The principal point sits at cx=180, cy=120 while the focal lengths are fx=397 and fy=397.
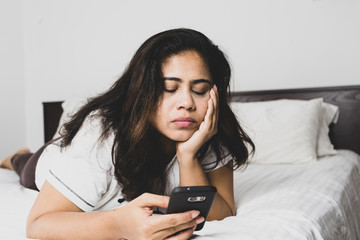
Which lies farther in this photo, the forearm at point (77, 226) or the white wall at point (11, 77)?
the white wall at point (11, 77)

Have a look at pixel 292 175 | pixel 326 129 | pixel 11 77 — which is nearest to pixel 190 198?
→ pixel 292 175

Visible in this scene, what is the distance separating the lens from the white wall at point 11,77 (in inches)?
127

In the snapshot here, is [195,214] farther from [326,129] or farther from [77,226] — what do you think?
[326,129]

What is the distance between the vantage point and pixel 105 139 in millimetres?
987

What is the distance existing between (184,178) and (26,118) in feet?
8.85

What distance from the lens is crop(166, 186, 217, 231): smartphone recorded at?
2.47ft

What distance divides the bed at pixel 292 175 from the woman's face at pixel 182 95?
27cm

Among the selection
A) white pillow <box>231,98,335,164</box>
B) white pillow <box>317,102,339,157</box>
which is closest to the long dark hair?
white pillow <box>231,98,335,164</box>

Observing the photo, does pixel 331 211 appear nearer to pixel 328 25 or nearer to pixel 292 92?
pixel 292 92

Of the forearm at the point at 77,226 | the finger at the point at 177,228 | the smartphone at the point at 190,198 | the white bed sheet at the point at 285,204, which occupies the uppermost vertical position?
the smartphone at the point at 190,198

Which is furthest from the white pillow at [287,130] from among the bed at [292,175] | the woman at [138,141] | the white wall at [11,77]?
the white wall at [11,77]

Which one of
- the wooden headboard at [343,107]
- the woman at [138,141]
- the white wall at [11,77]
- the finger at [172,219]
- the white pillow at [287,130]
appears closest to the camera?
the finger at [172,219]

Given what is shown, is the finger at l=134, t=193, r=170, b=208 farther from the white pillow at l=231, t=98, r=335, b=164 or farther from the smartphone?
the white pillow at l=231, t=98, r=335, b=164

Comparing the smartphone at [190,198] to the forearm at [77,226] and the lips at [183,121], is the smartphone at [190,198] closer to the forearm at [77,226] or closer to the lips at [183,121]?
the forearm at [77,226]
